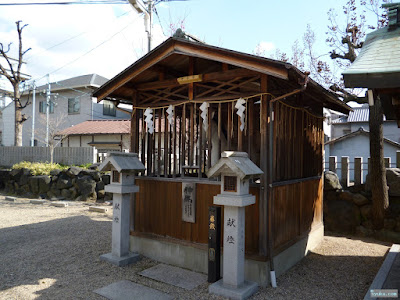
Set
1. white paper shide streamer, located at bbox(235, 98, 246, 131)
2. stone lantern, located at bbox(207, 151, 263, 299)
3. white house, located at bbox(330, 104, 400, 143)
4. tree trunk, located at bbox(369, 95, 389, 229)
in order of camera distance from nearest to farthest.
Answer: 1. stone lantern, located at bbox(207, 151, 263, 299)
2. white paper shide streamer, located at bbox(235, 98, 246, 131)
3. tree trunk, located at bbox(369, 95, 389, 229)
4. white house, located at bbox(330, 104, 400, 143)

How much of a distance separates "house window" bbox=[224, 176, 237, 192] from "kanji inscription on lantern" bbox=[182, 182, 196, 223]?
1.47m

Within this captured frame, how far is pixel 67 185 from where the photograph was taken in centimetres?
1741

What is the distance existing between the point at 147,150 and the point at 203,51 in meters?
3.37

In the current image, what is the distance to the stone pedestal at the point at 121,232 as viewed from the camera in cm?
759

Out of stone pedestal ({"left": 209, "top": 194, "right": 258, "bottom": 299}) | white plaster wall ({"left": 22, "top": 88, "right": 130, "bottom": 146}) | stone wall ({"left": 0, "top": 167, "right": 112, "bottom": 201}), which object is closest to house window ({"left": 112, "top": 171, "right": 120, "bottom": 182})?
stone pedestal ({"left": 209, "top": 194, "right": 258, "bottom": 299})

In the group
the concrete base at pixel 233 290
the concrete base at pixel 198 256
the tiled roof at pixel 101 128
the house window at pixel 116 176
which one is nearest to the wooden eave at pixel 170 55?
the house window at pixel 116 176

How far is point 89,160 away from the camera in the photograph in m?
20.4

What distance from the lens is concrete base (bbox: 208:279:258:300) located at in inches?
221

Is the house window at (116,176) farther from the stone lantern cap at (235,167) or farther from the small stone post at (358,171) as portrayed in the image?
the small stone post at (358,171)

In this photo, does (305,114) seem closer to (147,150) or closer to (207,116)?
(207,116)

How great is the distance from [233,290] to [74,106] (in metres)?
29.6

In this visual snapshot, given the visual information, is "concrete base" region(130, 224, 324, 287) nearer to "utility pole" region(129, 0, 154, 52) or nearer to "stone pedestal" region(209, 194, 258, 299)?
"stone pedestal" region(209, 194, 258, 299)

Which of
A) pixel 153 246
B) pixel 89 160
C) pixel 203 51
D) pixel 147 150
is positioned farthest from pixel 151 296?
pixel 89 160

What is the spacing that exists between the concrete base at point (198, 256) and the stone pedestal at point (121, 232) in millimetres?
530
